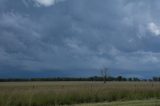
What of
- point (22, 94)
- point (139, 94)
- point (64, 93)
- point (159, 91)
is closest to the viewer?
point (22, 94)

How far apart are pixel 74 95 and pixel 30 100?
4210mm

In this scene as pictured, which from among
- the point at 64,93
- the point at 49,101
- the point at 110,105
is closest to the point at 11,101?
the point at 49,101

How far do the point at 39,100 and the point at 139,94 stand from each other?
9.93m

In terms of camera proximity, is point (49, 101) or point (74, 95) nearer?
point (49, 101)

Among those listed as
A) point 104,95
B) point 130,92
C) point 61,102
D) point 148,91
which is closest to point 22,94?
point 61,102

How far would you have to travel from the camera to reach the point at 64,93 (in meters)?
26.3

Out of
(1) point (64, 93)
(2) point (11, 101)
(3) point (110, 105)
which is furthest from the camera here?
(1) point (64, 93)

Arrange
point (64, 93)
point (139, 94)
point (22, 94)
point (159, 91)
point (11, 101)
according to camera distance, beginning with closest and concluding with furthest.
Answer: point (11, 101)
point (22, 94)
point (64, 93)
point (139, 94)
point (159, 91)

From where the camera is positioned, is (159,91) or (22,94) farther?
(159,91)

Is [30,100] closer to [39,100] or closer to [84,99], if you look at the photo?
[39,100]

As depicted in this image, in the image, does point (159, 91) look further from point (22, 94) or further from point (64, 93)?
point (22, 94)

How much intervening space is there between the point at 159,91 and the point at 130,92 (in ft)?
11.2

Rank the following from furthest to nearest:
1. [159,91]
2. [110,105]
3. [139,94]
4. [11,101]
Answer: [159,91], [139,94], [11,101], [110,105]

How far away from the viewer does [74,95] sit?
86.7 ft
